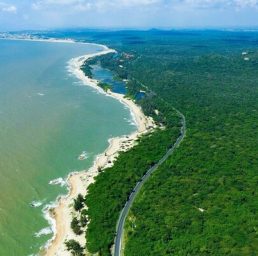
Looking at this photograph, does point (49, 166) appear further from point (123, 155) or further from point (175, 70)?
point (175, 70)

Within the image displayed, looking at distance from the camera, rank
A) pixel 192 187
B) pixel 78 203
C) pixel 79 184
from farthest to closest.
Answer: pixel 79 184
pixel 192 187
pixel 78 203

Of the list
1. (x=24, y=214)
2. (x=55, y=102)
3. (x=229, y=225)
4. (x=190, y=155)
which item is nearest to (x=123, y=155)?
(x=190, y=155)

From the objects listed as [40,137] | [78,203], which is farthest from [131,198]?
[40,137]

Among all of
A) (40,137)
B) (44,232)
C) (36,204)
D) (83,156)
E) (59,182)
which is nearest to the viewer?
(44,232)

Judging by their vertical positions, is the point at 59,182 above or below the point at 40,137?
below

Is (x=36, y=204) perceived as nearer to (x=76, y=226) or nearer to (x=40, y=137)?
(x=76, y=226)

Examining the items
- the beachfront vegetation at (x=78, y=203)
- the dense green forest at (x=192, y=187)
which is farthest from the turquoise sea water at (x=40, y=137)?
the dense green forest at (x=192, y=187)

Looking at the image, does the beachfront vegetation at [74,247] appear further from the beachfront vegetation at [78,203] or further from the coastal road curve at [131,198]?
the beachfront vegetation at [78,203]

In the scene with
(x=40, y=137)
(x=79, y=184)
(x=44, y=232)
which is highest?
(x=40, y=137)

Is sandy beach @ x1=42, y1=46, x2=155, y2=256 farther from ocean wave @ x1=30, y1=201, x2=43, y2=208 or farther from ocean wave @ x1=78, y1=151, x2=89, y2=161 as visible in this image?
ocean wave @ x1=30, y1=201, x2=43, y2=208
